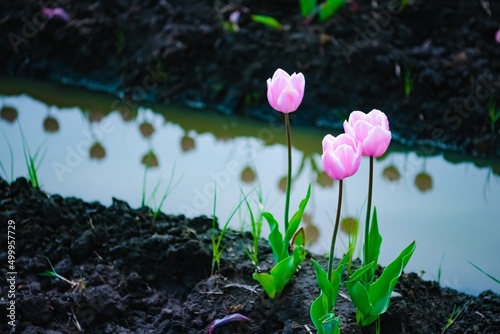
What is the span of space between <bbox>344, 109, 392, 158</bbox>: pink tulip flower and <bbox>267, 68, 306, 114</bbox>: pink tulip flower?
7.6 inches

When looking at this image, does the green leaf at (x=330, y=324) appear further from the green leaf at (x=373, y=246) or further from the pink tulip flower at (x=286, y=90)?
the pink tulip flower at (x=286, y=90)

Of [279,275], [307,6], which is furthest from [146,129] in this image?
[279,275]

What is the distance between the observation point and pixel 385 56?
4.08m

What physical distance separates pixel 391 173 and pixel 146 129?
142 cm

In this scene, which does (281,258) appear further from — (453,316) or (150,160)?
(150,160)

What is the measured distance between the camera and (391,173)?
348 cm

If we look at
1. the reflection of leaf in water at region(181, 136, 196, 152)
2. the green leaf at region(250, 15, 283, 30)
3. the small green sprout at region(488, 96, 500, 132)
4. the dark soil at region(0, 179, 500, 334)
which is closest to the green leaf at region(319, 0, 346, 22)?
the green leaf at region(250, 15, 283, 30)

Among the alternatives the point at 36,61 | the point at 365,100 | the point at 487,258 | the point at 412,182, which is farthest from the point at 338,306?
the point at 36,61

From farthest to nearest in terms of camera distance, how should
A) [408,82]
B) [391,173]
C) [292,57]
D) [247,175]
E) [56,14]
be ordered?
[56,14]
[292,57]
[408,82]
[391,173]
[247,175]

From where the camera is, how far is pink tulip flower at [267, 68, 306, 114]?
190cm

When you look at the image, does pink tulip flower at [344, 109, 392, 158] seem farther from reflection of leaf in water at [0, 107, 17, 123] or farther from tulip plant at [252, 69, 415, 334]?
reflection of leaf in water at [0, 107, 17, 123]

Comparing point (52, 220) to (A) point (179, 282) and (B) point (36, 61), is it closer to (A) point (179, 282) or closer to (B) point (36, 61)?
(A) point (179, 282)

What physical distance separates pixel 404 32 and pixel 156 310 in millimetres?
2779

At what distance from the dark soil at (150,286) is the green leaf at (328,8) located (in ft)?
7.01
